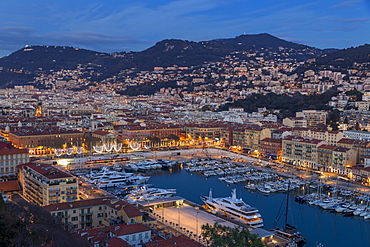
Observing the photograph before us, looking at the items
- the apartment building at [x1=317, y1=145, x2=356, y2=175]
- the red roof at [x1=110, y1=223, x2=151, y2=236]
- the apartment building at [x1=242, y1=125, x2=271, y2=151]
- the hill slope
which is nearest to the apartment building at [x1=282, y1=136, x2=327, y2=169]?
the apartment building at [x1=317, y1=145, x2=356, y2=175]

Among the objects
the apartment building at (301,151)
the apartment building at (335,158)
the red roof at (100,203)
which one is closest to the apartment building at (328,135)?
the apartment building at (301,151)

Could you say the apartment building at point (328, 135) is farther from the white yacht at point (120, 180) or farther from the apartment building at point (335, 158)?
the white yacht at point (120, 180)

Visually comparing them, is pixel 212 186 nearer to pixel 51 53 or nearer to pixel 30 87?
pixel 30 87

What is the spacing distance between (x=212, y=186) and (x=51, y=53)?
4511 inches

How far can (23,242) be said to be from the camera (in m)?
7.22

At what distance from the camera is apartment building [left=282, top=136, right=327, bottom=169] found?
75.2 ft

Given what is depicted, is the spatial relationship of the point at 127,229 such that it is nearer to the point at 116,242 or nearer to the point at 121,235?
the point at 121,235

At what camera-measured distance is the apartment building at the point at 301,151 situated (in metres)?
22.9

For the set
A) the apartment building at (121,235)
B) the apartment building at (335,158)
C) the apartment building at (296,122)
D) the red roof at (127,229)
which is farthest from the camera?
the apartment building at (296,122)

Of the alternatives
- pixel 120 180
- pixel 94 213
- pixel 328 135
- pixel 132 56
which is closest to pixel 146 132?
pixel 120 180

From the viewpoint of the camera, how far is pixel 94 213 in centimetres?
1304

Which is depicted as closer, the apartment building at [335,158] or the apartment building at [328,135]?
the apartment building at [335,158]

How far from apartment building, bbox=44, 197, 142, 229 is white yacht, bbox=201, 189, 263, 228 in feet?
12.5

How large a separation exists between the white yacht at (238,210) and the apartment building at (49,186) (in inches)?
190
